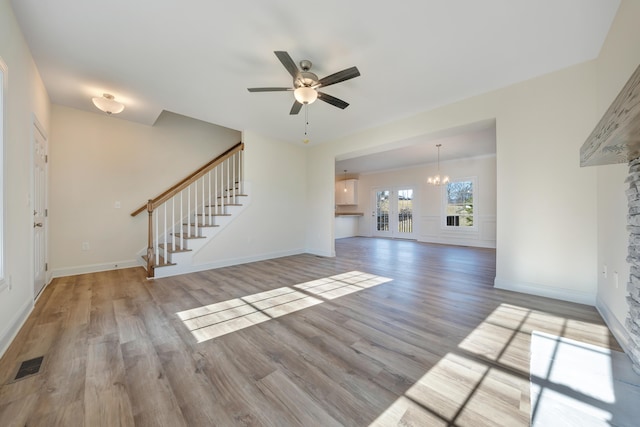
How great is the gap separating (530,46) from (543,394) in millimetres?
3029

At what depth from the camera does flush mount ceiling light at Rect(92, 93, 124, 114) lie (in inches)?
132

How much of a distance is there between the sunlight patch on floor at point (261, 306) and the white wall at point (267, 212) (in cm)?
195

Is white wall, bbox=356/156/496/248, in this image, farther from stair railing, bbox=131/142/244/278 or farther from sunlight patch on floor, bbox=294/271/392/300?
stair railing, bbox=131/142/244/278

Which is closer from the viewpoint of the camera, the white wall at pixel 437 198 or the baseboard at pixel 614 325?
the baseboard at pixel 614 325

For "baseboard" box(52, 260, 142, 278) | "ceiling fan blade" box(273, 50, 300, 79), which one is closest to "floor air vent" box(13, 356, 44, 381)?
"ceiling fan blade" box(273, 50, 300, 79)

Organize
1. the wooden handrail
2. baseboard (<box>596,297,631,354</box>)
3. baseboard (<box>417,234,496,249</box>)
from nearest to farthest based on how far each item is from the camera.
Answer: baseboard (<box>596,297,631,354</box>)
the wooden handrail
baseboard (<box>417,234,496,249</box>)

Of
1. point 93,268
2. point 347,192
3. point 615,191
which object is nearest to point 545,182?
point 615,191

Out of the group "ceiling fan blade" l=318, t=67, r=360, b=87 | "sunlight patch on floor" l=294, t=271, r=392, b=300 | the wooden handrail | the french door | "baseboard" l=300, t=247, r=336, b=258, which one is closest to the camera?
"ceiling fan blade" l=318, t=67, r=360, b=87

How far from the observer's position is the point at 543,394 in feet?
4.47

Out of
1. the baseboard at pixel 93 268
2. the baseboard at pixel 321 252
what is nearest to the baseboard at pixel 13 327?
the baseboard at pixel 93 268

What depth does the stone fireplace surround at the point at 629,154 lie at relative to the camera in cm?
109

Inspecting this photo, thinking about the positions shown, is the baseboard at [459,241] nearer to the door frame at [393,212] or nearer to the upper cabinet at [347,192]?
the door frame at [393,212]

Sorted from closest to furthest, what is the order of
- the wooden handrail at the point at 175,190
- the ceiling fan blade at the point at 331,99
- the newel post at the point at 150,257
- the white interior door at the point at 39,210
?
the ceiling fan blade at the point at 331,99, the white interior door at the point at 39,210, the newel post at the point at 150,257, the wooden handrail at the point at 175,190

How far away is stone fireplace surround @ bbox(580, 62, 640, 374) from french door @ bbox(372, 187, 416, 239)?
23.7ft
